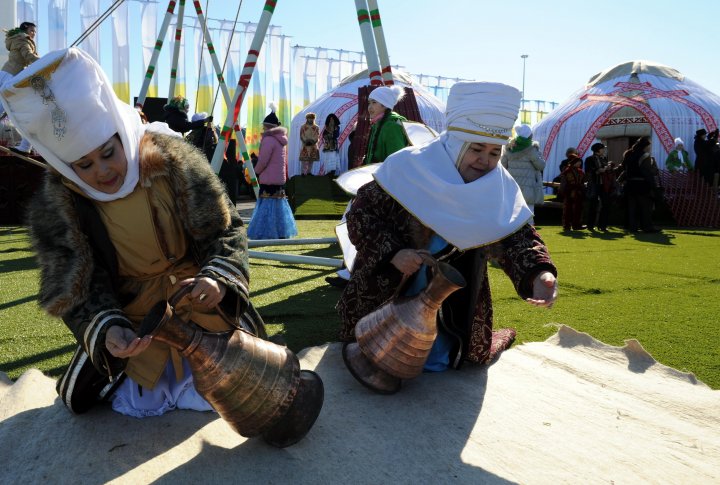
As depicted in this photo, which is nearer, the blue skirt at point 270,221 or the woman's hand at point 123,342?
the woman's hand at point 123,342

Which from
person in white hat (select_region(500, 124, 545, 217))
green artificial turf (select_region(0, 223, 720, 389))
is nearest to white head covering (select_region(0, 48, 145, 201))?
green artificial turf (select_region(0, 223, 720, 389))

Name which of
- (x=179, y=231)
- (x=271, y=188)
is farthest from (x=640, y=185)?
(x=179, y=231)

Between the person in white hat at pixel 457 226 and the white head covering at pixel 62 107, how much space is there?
1059 mm

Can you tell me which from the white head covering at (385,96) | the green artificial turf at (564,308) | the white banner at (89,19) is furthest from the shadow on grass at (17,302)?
the white banner at (89,19)

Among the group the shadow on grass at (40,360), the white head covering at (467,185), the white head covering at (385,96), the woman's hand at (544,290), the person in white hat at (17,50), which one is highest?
the person in white hat at (17,50)

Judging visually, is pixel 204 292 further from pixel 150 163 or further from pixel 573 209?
pixel 573 209

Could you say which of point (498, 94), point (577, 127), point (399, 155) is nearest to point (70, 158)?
point (399, 155)

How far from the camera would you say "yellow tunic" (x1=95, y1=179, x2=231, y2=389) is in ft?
6.81

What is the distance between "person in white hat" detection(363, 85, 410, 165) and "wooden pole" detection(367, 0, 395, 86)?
9.7 inches

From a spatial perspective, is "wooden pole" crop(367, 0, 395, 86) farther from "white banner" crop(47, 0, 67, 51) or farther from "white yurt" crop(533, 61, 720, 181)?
"white banner" crop(47, 0, 67, 51)

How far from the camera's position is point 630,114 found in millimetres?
16641

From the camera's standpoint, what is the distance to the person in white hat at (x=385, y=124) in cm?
448

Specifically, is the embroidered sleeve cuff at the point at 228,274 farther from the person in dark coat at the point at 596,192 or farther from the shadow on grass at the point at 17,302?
the person in dark coat at the point at 596,192

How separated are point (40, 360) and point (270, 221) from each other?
484 cm
